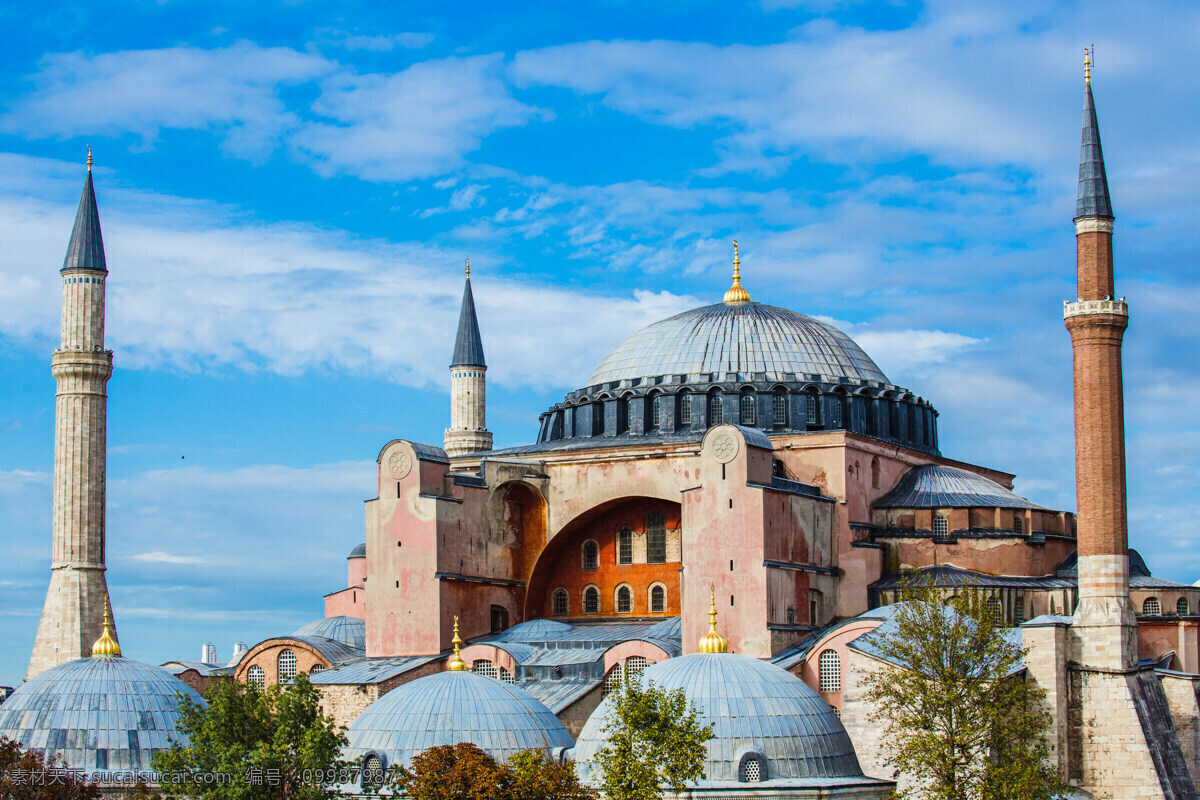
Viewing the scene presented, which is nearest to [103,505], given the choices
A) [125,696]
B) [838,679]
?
[125,696]

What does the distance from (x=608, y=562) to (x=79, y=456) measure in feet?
37.9

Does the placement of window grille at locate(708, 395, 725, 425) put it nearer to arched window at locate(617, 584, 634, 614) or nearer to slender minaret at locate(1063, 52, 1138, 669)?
arched window at locate(617, 584, 634, 614)

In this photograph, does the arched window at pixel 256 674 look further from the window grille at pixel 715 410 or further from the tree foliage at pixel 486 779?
the tree foliage at pixel 486 779

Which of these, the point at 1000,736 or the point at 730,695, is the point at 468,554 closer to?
the point at 730,695

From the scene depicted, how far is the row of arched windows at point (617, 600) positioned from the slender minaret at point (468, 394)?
10.1 meters

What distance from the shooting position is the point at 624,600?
3659cm

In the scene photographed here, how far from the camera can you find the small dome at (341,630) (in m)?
38.8

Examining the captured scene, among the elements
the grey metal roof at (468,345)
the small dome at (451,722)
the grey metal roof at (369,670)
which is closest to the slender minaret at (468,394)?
the grey metal roof at (468,345)

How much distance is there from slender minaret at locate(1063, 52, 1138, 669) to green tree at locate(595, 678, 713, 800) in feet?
30.8

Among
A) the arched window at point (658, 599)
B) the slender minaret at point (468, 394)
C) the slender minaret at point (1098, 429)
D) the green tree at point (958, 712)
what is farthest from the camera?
the slender minaret at point (468, 394)

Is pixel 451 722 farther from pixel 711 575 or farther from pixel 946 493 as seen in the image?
pixel 946 493

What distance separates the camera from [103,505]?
38.1m

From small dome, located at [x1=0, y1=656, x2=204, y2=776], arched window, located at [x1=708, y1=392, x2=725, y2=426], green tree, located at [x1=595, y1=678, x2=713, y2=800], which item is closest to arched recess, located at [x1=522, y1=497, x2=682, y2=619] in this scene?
arched window, located at [x1=708, y1=392, x2=725, y2=426]

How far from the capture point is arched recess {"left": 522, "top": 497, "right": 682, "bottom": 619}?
36.3 metres
